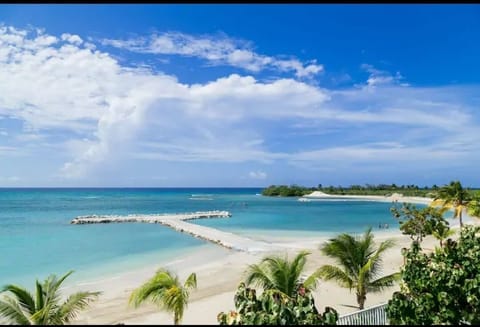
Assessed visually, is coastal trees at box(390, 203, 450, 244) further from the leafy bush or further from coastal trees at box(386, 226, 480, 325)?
the leafy bush

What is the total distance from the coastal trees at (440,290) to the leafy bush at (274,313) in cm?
169

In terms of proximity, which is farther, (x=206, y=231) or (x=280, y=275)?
(x=206, y=231)

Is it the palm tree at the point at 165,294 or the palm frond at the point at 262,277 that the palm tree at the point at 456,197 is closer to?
the palm frond at the point at 262,277

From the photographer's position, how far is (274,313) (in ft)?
15.2

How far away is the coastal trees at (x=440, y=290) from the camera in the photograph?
19.6ft

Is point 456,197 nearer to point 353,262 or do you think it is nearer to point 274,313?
point 353,262

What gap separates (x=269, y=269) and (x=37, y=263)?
1914 cm

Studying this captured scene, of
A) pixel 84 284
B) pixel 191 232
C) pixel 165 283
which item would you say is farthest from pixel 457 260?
pixel 191 232

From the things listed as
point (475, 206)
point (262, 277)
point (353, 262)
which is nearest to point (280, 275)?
point (262, 277)

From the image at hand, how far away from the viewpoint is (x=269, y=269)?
906cm

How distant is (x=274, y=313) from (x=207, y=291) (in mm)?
11459

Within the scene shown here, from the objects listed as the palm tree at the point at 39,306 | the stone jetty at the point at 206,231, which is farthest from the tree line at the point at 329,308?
the stone jetty at the point at 206,231

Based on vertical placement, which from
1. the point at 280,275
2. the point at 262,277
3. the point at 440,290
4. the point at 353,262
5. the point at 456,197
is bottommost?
the point at 353,262

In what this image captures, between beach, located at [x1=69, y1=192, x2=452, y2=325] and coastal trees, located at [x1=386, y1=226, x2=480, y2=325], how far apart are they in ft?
18.0
